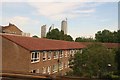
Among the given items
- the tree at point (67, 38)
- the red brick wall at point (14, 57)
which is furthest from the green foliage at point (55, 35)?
the red brick wall at point (14, 57)

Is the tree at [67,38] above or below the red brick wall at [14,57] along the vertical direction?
above

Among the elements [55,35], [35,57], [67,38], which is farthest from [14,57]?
[67,38]

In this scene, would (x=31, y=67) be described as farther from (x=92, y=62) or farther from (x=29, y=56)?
(x=92, y=62)

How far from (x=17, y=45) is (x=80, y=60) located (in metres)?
7.67

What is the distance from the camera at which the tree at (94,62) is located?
76.9 ft

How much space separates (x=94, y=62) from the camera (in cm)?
2364

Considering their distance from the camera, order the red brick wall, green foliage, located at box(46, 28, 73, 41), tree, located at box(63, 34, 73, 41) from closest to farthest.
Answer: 1. the red brick wall
2. green foliage, located at box(46, 28, 73, 41)
3. tree, located at box(63, 34, 73, 41)

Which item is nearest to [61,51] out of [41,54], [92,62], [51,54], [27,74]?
[51,54]

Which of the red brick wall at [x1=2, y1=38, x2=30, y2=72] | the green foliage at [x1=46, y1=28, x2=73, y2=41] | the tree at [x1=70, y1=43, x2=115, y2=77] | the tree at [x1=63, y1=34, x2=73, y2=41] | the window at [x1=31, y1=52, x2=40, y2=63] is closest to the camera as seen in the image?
the red brick wall at [x1=2, y1=38, x2=30, y2=72]

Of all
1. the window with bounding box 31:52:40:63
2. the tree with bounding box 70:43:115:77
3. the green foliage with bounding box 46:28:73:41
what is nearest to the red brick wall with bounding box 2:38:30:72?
the window with bounding box 31:52:40:63

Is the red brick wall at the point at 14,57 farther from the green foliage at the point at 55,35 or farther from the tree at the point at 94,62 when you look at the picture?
the green foliage at the point at 55,35

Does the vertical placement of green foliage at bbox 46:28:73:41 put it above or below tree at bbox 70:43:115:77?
above

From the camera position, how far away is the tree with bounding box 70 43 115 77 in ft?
76.9

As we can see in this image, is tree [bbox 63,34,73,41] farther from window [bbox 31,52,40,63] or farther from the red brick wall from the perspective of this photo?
the red brick wall
